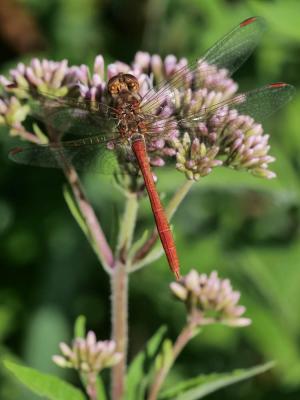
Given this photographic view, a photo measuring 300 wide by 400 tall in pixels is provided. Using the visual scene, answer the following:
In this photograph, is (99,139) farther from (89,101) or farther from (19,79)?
(19,79)

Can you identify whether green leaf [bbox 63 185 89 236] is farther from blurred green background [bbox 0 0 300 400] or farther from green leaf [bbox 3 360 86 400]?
blurred green background [bbox 0 0 300 400]

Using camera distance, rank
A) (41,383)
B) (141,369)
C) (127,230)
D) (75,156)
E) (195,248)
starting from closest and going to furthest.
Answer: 1. (41,383)
2. (127,230)
3. (141,369)
4. (75,156)
5. (195,248)

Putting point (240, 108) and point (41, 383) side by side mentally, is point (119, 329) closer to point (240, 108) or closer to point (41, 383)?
point (41, 383)

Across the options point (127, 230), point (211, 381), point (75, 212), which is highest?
point (75, 212)

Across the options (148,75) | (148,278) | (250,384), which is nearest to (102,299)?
(148,278)

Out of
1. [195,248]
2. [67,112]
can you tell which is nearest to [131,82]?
[67,112]

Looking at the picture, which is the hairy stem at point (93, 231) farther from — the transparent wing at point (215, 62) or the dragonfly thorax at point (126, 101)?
the transparent wing at point (215, 62)
